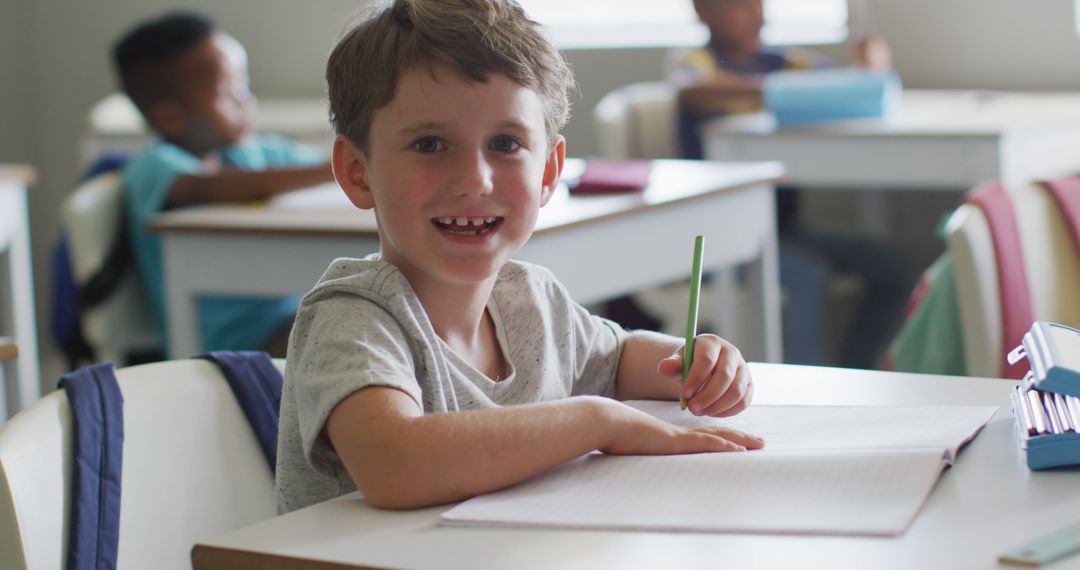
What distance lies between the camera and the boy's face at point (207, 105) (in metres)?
A: 3.28

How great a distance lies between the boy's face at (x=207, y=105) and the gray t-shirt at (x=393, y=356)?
2160 mm

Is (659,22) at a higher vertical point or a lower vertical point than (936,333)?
higher

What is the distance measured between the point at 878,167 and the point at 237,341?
4.77 feet

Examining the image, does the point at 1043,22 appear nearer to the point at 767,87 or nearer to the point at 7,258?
the point at 767,87

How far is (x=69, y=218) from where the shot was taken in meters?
2.77

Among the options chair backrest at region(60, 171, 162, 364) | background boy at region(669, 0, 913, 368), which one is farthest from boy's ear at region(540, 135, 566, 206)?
background boy at region(669, 0, 913, 368)

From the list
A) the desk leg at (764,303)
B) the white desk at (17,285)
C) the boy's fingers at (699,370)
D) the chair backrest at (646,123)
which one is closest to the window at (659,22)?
the chair backrest at (646,123)

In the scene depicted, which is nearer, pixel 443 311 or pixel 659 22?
pixel 443 311

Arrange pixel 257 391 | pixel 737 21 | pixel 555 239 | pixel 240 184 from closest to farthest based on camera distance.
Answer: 1. pixel 257 391
2. pixel 555 239
3. pixel 240 184
4. pixel 737 21

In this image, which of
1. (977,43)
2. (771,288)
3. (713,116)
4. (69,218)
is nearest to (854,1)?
(977,43)

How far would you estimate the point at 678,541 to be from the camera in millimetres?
807

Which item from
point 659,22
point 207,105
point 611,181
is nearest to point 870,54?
point 659,22

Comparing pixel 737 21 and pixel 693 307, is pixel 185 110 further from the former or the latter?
pixel 693 307

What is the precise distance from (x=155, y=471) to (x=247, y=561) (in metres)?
0.35
